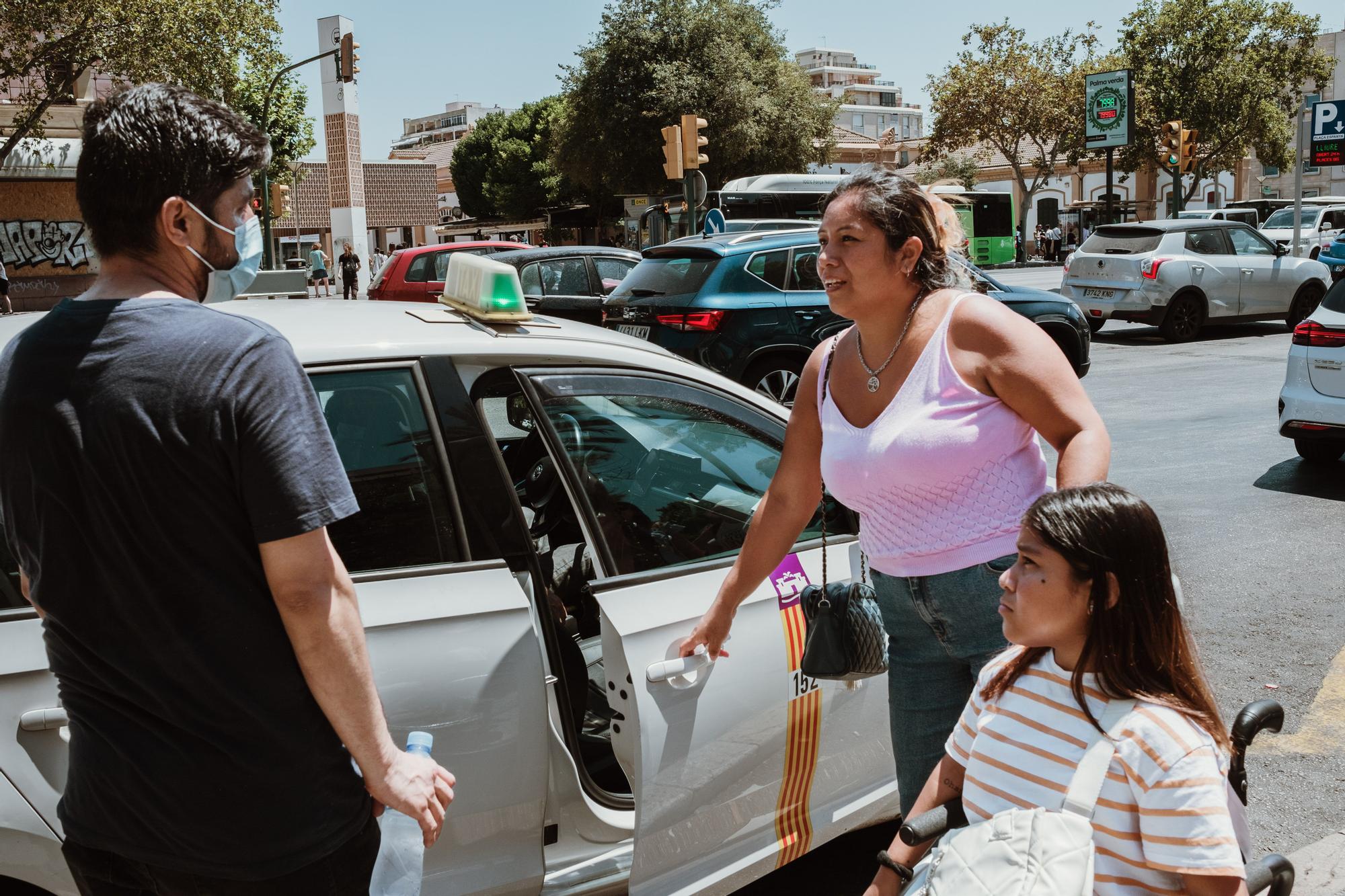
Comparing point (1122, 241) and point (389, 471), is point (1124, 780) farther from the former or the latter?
point (1122, 241)

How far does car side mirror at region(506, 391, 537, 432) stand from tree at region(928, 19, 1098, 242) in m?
43.6

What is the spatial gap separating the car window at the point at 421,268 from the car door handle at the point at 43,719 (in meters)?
14.5

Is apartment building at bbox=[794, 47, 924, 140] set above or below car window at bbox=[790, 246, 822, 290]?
above

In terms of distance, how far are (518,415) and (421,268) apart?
1321 cm

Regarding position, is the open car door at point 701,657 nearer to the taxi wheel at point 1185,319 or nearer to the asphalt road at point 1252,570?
the asphalt road at point 1252,570

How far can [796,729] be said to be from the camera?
2754 millimetres

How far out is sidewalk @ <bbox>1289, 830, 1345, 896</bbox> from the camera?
10.3ft

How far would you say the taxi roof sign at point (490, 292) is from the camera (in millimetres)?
2730

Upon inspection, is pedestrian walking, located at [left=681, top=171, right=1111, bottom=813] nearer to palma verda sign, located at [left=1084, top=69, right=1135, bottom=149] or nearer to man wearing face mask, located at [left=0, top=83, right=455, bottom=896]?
man wearing face mask, located at [left=0, top=83, right=455, bottom=896]

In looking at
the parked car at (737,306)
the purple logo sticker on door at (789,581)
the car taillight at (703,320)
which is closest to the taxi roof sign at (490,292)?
the purple logo sticker on door at (789,581)

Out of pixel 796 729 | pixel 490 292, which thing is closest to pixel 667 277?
pixel 490 292

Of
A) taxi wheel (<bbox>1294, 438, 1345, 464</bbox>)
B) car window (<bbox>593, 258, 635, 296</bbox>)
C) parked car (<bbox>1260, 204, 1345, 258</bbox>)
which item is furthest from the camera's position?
parked car (<bbox>1260, 204, 1345, 258</bbox>)

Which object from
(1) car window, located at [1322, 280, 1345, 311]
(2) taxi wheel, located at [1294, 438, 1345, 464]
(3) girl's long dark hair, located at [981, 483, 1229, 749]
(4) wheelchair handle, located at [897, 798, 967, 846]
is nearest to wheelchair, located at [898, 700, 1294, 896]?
(4) wheelchair handle, located at [897, 798, 967, 846]

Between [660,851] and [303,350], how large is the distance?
1.26 metres
